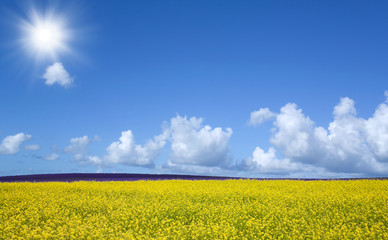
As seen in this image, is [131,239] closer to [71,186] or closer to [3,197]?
[3,197]

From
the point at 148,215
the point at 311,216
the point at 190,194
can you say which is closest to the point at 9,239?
the point at 148,215

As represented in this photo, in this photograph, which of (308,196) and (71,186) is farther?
(71,186)

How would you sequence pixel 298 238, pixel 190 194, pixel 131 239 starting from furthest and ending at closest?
pixel 190 194 → pixel 298 238 → pixel 131 239

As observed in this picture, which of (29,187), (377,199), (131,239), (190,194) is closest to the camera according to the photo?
(131,239)

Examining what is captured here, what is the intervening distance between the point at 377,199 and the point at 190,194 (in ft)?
28.7

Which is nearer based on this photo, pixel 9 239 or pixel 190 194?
pixel 9 239

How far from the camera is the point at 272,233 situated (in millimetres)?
9047

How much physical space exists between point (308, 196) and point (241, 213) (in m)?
4.78

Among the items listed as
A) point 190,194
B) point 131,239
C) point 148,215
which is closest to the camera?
point 131,239

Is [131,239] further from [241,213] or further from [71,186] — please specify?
[71,186]

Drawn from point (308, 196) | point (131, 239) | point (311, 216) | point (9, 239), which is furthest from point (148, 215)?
point (308, 196)

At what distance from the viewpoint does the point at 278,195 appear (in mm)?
14570

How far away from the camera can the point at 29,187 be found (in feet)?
59.3

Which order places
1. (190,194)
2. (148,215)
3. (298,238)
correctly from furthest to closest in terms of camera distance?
(190,194), (148,215), (298,238)
